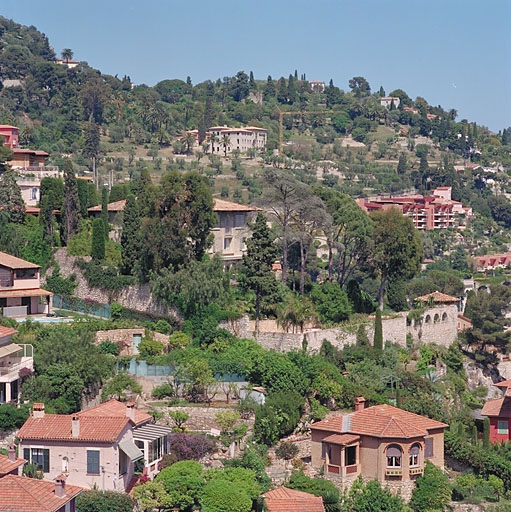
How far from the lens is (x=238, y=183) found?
122 m

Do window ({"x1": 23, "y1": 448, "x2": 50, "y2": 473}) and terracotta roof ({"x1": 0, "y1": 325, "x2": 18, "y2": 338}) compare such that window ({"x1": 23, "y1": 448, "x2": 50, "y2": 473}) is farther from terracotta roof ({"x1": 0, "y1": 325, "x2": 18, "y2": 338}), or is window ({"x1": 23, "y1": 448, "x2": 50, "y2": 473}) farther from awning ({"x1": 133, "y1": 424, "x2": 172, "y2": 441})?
terracotta roof ({"x1": 0, "y1": 325, "x2": 18, "y2": 338})

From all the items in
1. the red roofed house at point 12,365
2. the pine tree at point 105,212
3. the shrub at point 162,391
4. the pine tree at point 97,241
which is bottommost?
the shrub at point 162,391

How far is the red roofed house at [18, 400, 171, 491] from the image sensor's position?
33906mm

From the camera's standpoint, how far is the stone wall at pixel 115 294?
154ft

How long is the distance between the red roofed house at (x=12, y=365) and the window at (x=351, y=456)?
1065 cm

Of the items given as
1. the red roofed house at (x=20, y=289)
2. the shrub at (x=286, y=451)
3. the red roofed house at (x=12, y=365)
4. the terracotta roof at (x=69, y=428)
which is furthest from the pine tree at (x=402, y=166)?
the terracotta roof at (x=69, y=428)

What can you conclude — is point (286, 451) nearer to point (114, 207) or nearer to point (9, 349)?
point (9, 349)

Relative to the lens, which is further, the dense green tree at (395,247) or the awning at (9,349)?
the dense green tree at (395,247)

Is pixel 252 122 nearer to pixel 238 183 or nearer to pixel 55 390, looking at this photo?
pixel 238 183

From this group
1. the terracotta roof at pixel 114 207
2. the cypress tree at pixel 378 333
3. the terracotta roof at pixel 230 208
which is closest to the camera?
the cypress tree at pixel 378 333

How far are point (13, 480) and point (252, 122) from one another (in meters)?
142

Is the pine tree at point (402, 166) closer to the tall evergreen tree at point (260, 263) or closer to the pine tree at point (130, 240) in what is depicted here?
the pine tree at point (130, 240)

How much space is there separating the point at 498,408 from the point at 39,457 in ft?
66.8

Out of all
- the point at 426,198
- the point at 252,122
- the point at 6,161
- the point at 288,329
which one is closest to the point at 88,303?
the point at 288,329
